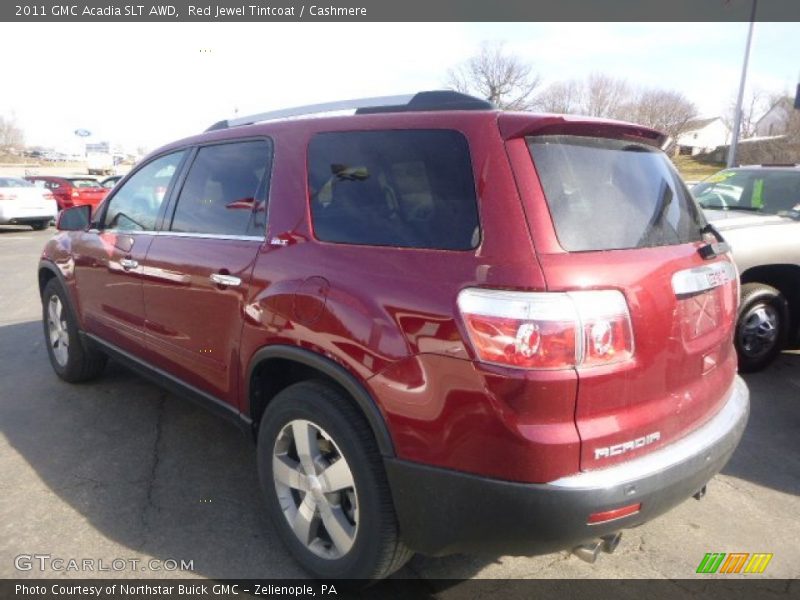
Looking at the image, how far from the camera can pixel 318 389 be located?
229 centimetres

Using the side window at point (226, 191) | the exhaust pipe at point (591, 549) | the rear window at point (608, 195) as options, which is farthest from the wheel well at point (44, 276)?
the exhaust pipe at point (591, 549)

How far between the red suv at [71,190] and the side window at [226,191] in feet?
59.3

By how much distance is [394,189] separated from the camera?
88.1 inches

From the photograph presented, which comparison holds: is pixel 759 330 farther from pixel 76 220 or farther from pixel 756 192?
pixel 76 220

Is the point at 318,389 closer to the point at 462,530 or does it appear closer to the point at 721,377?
the point at 462,530

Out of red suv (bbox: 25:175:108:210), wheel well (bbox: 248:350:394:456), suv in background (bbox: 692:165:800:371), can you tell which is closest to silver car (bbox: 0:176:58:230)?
red suv (bbox: 25:175:108:210)

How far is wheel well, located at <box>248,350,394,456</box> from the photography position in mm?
2068

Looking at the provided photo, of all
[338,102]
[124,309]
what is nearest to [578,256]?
[338,102]

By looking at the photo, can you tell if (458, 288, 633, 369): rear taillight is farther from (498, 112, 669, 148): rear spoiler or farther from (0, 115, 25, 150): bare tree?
(0, 115, 25, 150): bare tree

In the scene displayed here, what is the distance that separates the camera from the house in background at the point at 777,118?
38809mm

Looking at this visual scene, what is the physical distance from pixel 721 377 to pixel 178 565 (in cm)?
239

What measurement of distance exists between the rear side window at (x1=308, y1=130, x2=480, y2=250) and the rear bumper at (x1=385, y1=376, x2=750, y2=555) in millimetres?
777

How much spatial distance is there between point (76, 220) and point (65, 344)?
1034mm

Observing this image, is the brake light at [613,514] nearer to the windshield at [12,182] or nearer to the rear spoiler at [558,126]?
the rear spoiler at [558,126]
